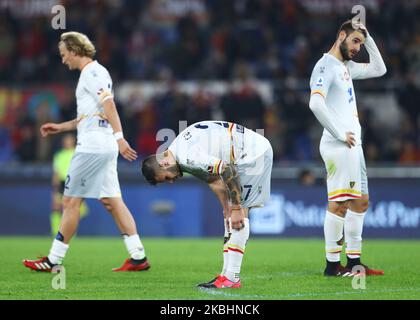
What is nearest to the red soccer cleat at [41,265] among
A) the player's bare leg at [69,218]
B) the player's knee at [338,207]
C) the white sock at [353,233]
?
the player's bare leg at [69,218]

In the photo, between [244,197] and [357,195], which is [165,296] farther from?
[357,195]

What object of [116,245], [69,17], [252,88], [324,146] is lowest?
[116,245]

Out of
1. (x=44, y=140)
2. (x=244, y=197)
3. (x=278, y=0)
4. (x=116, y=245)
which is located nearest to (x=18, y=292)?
(x=244, y=197)

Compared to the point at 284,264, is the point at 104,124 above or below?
above

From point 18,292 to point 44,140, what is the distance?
11.9 meters

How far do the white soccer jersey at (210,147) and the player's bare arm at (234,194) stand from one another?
9cm

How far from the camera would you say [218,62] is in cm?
2147

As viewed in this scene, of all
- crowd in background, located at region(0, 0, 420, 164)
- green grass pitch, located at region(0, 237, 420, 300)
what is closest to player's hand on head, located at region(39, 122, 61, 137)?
green grass pitch, located at region(0, 237, 420, 300)

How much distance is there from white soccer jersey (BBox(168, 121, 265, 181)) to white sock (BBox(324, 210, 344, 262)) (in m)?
1.54

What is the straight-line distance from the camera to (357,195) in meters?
9.93

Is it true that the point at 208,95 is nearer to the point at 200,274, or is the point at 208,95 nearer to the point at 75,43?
the point at 75,43

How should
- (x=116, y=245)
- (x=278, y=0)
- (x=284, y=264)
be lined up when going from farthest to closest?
1. (x=278, y=0)
2. (x=116, y=245)
3. (x=284, y=264)

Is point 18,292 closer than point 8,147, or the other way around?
point 18,292
